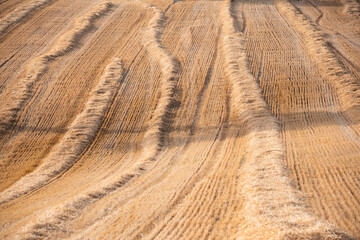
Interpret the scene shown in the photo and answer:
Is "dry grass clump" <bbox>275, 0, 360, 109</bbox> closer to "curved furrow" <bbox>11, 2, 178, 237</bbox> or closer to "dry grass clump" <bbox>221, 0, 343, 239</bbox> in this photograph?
"dry grass clump" <bbox>221, 0, 343, 239</bbox>

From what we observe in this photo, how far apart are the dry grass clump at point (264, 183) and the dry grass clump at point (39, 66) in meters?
7.44

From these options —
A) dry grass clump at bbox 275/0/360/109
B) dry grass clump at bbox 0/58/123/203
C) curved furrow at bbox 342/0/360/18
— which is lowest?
dry grass clump at bbox 0/58/123/203

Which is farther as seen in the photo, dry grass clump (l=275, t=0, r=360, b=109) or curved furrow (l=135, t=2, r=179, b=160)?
dry grass clump (l=275, t=0, r=360, b=109)

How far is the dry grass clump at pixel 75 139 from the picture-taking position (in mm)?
7707

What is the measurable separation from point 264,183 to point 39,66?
35.2ft

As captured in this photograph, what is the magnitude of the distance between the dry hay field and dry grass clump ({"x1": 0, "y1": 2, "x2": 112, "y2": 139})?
67mm

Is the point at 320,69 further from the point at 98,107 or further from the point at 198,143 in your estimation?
the point at 98,107

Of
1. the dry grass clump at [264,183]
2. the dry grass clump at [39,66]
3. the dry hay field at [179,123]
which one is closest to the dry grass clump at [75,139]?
the dry hay field at [179,123]

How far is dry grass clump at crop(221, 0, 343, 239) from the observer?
15.6ft

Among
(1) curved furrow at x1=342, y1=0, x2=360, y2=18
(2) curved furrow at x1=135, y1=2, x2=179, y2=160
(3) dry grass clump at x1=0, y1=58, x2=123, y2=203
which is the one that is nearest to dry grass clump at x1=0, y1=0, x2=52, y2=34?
(2) curved furrow at x1=135, y1=2, x2=179, y2=160

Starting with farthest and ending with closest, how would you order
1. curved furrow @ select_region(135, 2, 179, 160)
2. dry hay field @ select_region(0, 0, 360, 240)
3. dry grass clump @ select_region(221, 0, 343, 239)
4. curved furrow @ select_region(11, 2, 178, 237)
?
curved furrow @ select_region(135, 2, 179, 160)
dry hay field @ select_region(0, 0, 360, 240)
curved furrow @ select_region(11, 2, 178, 237)
dry grass clump @ select_region(221, 0, 343, 239)

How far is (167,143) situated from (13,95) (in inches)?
241

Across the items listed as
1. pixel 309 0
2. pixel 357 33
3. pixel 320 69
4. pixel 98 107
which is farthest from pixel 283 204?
pixel 309 0

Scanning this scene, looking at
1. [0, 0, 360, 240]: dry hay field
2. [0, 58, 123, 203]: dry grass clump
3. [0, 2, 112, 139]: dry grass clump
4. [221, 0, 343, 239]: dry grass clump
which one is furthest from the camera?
[0, 2, 112, 139]: dry grass clump
